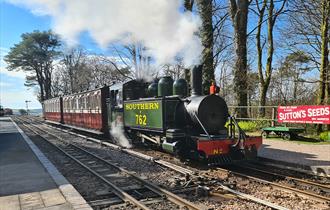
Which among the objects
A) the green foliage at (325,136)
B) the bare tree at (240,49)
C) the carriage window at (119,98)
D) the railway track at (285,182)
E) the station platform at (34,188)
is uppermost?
the bare tree at (240,49)

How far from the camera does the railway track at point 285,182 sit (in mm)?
6350

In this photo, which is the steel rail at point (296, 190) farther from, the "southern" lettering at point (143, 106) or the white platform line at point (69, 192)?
the white platform line at point (69, 192)

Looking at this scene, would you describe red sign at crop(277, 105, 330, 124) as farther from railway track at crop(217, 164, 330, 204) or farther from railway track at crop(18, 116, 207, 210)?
railway track at crop(18, 116, 207, 210)

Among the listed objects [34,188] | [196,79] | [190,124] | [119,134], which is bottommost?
[34,188]

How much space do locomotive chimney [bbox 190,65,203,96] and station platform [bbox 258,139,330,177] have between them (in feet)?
8.37

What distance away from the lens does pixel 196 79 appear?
9656 mm

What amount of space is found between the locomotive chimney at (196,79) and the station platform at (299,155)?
2551 mm

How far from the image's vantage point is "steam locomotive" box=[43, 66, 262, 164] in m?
8.92

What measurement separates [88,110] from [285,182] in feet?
42.1

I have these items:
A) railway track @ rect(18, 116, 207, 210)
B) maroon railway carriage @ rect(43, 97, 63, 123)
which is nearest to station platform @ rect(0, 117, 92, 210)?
railway track @ rect(18, 116, 207, 210)

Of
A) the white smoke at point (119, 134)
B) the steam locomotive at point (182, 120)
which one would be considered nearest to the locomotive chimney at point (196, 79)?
the steam locomotive at point (182, 120)

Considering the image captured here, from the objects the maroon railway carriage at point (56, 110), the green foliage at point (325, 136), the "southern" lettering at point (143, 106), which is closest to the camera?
the "southern" lettering at point (143, 106)

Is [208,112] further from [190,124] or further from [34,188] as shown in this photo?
[34,188]

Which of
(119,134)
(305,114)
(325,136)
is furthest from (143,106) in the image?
(325,136)
